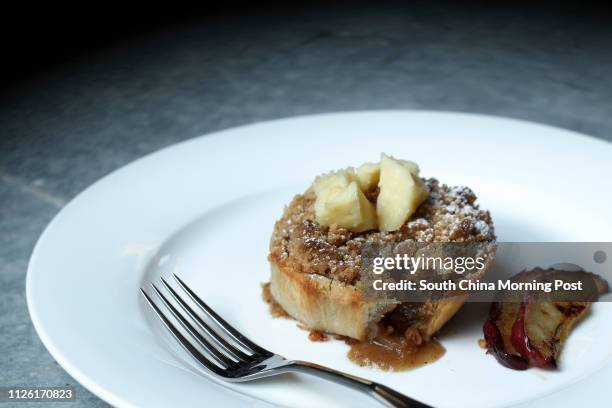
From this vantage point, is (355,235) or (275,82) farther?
(275,82)

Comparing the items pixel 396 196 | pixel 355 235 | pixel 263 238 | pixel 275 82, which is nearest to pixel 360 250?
pixel 355 235

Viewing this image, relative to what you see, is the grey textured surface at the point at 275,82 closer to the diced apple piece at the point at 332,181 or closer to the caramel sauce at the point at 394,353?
the diced apple piece at the point at 332,181

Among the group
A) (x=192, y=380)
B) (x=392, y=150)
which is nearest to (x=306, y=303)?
(x=192, y=380)

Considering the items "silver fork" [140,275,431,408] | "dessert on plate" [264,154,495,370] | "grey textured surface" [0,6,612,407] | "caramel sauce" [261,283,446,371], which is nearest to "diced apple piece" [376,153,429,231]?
"dessert on plate" [264,154,495,370]

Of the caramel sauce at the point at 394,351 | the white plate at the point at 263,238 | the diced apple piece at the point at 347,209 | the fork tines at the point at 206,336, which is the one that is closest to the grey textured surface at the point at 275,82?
the white plate at the point at 263,238

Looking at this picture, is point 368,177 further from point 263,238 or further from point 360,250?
point 263,238

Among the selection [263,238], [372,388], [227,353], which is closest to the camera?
[372,388]

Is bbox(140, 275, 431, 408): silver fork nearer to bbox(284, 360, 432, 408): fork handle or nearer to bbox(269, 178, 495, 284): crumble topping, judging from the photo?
bbox(284, 360, 432, 408): fork handle
